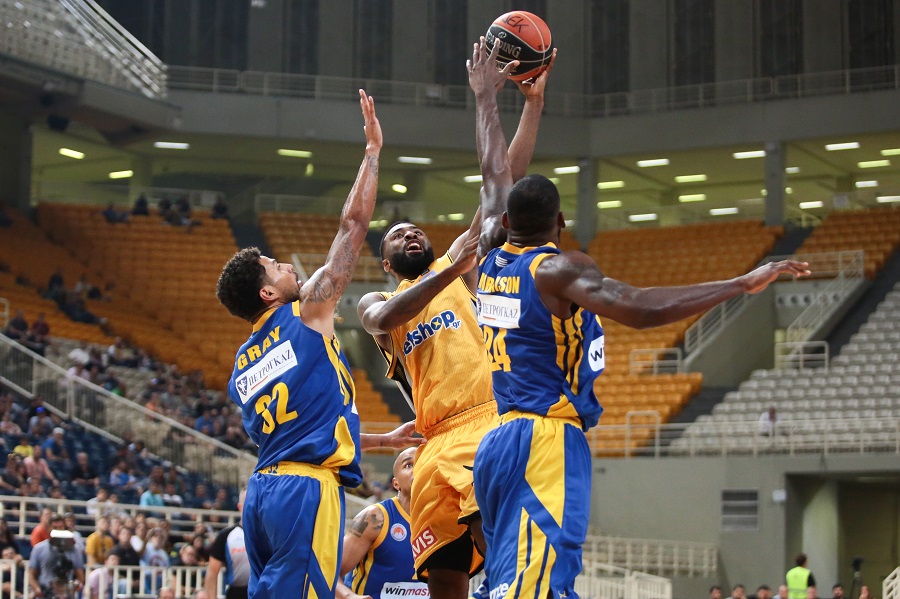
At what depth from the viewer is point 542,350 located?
542 cm

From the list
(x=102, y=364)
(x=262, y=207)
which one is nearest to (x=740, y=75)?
(x=262, y=207)

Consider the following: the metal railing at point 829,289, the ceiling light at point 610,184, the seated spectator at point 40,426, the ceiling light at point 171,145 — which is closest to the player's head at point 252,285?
the seated spectator at point 40,426

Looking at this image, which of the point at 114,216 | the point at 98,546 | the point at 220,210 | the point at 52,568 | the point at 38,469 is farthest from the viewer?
the point at 220,210

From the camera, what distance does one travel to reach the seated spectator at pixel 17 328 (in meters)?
22.7

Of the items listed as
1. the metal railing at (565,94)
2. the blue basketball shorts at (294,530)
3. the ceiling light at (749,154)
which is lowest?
the blue basketball shorts at (294,530)

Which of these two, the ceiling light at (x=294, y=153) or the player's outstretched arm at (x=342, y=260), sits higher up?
the ceiling light at (x=294, y=153)

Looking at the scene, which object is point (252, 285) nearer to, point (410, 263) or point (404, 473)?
point (410, 263)

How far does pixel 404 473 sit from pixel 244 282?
6.76 feet

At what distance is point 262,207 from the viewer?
3381 centimetres

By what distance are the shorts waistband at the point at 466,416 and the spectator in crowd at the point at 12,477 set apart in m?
11.9

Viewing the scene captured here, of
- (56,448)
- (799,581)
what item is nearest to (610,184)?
(799,581)

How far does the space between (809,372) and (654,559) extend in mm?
5196

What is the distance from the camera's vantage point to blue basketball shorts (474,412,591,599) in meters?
5.14

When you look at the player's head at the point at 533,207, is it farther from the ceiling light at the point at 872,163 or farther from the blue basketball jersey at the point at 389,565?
the ceiling light at the point at 872,163
